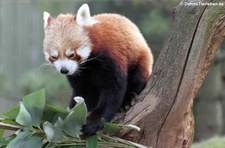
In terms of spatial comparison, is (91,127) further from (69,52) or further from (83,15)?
(83,15)

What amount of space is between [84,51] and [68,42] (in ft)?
0.25

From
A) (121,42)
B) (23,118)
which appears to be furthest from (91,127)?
(121,42)

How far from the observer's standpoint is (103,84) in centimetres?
236

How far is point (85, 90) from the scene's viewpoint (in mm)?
2502

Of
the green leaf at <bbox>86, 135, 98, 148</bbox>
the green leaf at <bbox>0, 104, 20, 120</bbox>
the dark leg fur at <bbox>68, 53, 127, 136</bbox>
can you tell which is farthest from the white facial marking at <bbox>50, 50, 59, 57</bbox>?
the green leaf at <bbox>86, 135, 98, 148</bbox>

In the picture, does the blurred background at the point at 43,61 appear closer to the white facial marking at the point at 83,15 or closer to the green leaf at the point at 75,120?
the white facial marking at the point at 83,15

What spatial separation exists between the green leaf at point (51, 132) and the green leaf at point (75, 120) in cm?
3

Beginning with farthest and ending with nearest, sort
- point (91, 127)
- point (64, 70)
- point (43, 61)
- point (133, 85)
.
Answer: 1. point (43, 61)
2. point (133, 85)
3. point (64, 70)
4. point (91, 127)

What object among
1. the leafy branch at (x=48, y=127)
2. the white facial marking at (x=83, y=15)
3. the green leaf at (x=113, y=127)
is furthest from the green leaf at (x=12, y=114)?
the white facial marking at (x=83, y=15)

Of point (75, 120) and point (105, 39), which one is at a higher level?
point (105, 39)

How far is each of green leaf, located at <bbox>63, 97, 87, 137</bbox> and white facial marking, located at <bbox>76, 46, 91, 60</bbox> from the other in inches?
11.6

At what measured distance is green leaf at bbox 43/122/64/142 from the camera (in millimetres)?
1995

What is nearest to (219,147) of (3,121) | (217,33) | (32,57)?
(217,33)

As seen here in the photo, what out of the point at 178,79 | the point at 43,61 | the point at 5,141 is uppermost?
the point at 178,79
